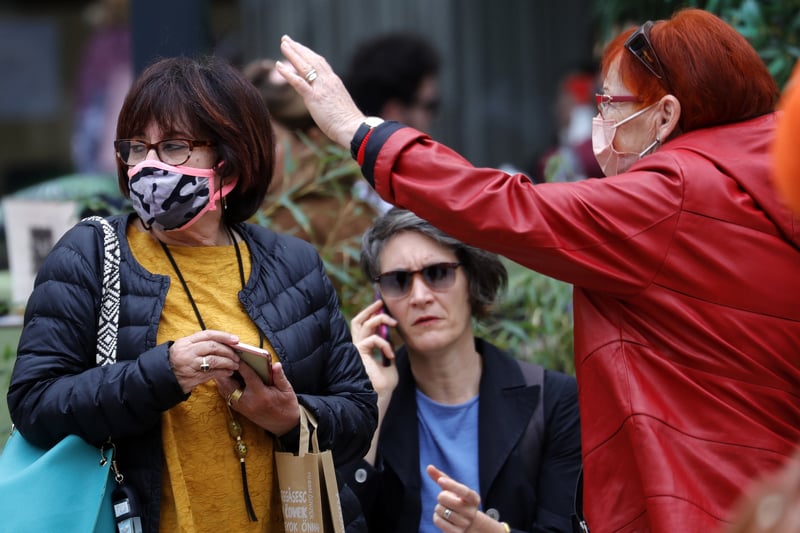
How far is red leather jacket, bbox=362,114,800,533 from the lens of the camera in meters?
Result: 2.85

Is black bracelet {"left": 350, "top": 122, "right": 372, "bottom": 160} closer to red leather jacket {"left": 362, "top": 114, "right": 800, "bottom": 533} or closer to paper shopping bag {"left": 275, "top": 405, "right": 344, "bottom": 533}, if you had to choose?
red leather jacket {"left": 362, "top": 114, "right": 800, "bottom": 533}

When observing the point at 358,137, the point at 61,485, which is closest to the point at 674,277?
the point at 358,137

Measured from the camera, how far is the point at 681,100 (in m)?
3.04

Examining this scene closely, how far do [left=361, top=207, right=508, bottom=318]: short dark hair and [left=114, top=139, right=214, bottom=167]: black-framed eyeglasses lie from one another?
1044 mm

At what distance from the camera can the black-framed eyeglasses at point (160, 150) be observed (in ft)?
9.91

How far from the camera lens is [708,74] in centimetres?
299

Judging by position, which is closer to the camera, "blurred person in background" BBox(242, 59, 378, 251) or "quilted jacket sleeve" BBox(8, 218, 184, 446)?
"quilted jacket sleeve" BBox(8, 218, 184, 446)

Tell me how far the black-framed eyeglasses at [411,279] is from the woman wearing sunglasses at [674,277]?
3.09 ft

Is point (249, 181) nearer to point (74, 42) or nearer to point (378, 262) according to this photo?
point (378, 262)

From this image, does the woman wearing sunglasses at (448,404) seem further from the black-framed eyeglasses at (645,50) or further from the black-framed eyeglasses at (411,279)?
the black-framed eyeglasses at (645,50)

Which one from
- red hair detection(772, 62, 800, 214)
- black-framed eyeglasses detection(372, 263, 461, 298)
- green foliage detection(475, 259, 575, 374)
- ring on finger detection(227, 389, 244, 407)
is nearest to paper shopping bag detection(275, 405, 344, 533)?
ring on finger detection(227, 389, 244, 407)

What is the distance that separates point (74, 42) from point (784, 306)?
873 cm

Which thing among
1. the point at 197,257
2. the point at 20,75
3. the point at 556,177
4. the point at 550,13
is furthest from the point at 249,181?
the point at 20,75

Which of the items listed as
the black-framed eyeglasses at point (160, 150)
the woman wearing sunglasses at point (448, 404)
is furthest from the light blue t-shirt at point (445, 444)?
the black-framed eyeglasses at point (160, 150)
